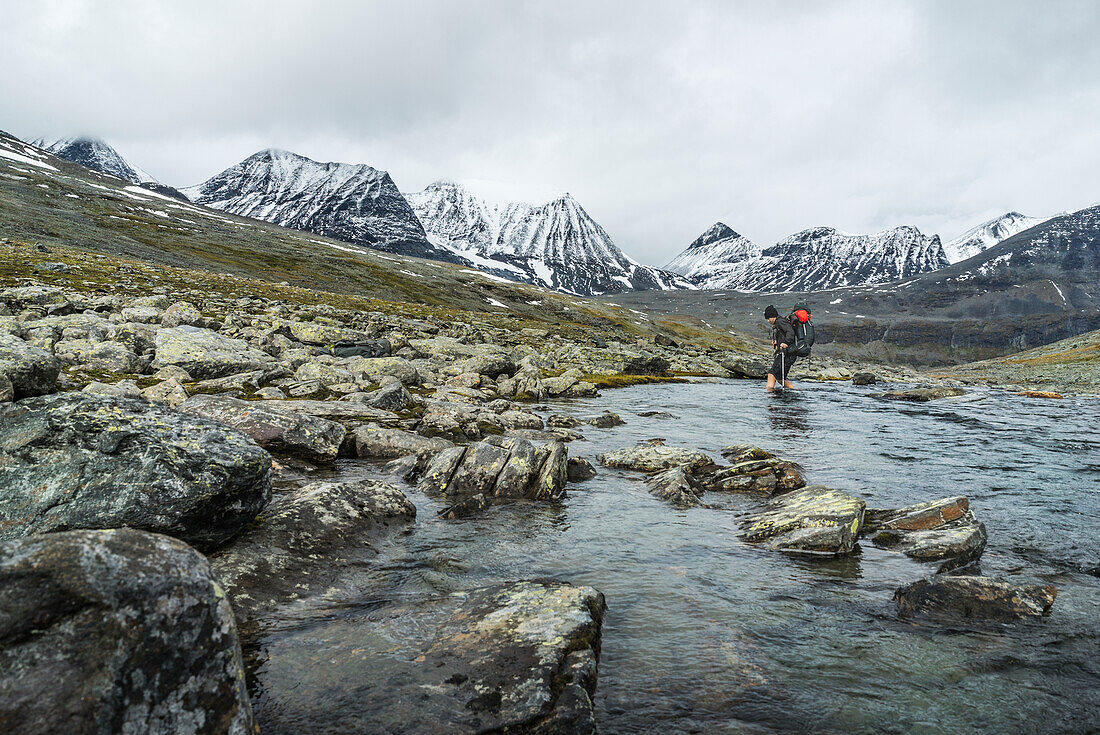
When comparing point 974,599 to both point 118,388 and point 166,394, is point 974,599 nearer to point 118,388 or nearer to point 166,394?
point 166,394

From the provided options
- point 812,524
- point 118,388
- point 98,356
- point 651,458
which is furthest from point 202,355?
point 812,524

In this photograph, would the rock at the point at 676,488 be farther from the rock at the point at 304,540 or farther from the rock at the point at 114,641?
the rock at the point at 114,641

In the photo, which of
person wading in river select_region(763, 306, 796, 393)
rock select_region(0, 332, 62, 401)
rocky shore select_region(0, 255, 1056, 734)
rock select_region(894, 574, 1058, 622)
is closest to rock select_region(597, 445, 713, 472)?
rocky shore select_region(0, 255, 1056, 734)

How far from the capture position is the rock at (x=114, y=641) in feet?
10.5

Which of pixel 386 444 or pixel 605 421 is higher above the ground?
pixel 386 444

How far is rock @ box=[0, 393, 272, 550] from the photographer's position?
6.60 m

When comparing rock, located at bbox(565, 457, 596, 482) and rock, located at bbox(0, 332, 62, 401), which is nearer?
rock, located at bbox(0, 332, 62, 401)

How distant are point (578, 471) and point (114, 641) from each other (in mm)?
11767

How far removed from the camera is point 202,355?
21609 mm

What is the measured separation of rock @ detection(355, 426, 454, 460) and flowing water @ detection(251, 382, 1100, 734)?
874 millimetres

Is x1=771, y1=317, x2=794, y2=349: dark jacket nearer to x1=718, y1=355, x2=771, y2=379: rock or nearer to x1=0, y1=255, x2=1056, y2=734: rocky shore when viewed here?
x1=718, y1=355, x2=771, y2=379: rock

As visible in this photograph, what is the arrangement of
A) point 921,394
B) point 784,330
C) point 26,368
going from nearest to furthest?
point 26,368, point 921,394, point 784,330

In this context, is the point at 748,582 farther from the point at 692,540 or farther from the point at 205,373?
the point at 205,373

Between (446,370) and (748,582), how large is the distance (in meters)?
26.6
